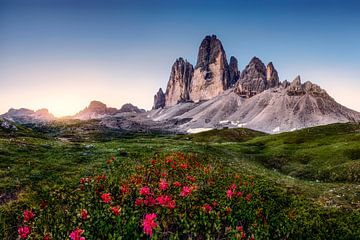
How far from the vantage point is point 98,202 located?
42.5ft

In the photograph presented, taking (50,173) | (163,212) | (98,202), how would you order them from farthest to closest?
1. (50,173)
2. (98,202)
3. (163,212)

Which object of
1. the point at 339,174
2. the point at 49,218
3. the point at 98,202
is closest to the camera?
the point at 49,218

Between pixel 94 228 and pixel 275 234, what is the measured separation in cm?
735

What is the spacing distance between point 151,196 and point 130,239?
7.18ft

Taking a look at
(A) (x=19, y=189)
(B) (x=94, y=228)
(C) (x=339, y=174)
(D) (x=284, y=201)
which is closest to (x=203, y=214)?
A: (B) (x=94, y=228)

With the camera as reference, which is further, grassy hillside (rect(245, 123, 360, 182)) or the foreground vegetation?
grassy hillside (rect(245, 123, 360, 182))

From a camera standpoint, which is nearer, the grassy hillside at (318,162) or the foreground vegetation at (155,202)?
the foreground vegetation at (155,202)

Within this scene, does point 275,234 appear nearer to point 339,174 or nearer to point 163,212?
point 163,212

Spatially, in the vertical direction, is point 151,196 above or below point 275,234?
above

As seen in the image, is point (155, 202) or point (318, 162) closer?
point (155, 202)

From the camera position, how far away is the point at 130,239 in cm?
964

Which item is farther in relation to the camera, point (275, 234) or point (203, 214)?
point (275, 234)

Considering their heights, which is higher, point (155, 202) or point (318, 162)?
point (155, 202)

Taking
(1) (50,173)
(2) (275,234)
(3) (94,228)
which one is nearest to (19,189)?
(1) (50,173)
